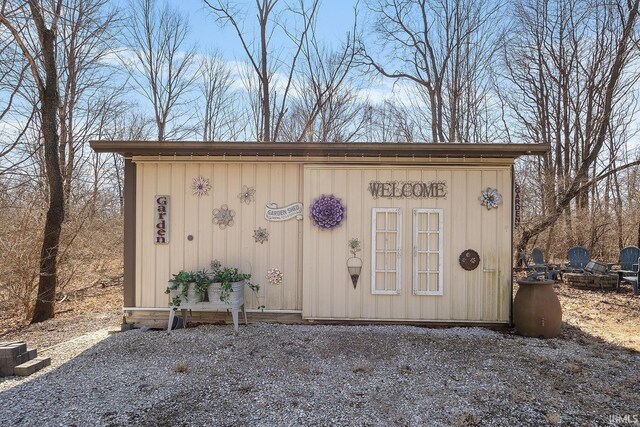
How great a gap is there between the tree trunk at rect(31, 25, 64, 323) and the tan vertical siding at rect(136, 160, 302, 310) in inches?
74.5

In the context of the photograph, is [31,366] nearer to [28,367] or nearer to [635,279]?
[28,367]

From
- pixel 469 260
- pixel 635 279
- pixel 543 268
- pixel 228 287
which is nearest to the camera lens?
pixel 228 287

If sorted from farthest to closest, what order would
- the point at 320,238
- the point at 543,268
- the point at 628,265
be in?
the point at 543,268 → the point at 628,265 → the point at 320,238

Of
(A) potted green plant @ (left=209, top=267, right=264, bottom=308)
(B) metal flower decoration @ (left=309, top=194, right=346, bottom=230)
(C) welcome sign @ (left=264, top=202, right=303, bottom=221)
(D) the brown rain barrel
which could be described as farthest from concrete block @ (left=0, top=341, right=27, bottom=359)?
(D) the brown rain barrel

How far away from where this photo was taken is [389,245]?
4992 mm

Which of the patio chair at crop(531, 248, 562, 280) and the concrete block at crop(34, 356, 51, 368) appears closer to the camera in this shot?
the concrete block at crop(34, 356, 51, 368)

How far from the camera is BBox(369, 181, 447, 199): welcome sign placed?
4.98m

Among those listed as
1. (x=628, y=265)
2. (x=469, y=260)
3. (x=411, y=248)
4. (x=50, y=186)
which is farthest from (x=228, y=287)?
(x=628, y=265)

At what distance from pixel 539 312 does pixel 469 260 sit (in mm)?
981

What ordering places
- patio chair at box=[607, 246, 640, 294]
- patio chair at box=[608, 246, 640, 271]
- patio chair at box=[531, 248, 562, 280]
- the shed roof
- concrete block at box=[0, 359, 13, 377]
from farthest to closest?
patio chair at box=[531, 248, 562, 280]
patio chair at box=[608, 246, 640, 271]
patio chair at box=[607, 246, 640, 294]
the shed roof
concrete block at box=[0, 359, 13, 377]

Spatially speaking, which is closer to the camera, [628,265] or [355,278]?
[355,278]

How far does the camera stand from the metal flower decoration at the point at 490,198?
4.92 metres

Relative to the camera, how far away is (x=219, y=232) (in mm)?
5109

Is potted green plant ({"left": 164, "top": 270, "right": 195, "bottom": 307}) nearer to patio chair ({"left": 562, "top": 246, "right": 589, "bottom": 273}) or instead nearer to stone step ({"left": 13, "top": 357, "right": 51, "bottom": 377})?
stone step ({"left": 13, "top": 357, "right": 51, "bottom": 377})
